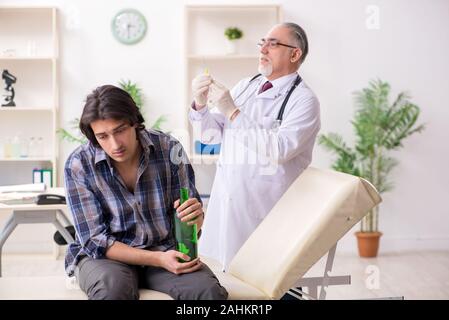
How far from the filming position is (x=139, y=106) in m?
5.16

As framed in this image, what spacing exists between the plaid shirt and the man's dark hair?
102mm

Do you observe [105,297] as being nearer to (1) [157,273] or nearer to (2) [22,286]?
(1) [157,273]

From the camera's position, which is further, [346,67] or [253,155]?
[346,67]

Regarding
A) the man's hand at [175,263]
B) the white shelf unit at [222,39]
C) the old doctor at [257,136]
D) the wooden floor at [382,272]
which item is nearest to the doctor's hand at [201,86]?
the old doctor at [257,136]

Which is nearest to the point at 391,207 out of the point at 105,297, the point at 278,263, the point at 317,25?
the point at 317,25

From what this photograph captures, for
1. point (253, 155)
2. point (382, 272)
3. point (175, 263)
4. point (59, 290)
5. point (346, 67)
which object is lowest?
point (382, 272)

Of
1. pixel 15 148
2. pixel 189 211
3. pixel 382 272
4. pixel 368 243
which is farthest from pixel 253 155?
pixel 15 148

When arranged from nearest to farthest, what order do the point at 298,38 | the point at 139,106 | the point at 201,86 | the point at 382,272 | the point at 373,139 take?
the point at 201,86, the point at 298,38, the point at 382,272, the point at 373,139, the point at 139,106

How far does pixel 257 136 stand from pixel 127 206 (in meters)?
0.66

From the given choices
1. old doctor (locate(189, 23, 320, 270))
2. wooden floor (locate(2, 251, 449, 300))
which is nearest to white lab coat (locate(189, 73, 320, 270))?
old doctor (locate(189, 23, 320, 270))

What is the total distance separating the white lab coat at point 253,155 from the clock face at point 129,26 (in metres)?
2.50

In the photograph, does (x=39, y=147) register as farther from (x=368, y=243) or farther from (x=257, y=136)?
(x=257, y=136)

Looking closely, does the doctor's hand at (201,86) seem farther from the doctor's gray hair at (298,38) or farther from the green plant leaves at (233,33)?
the green plant leaves at (233,33)

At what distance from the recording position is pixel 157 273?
2.07 m
